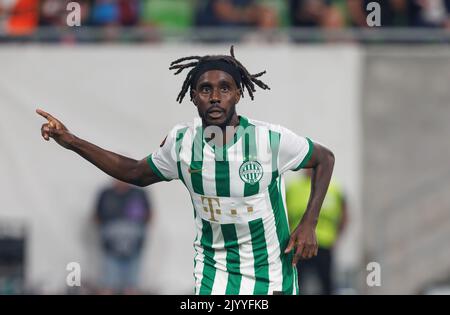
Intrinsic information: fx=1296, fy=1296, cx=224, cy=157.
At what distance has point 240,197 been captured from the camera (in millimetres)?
8531

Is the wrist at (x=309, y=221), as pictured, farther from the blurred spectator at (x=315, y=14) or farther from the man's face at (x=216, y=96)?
the blurred spectator at (x=315, y=14)

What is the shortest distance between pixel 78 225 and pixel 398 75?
4.16 metres

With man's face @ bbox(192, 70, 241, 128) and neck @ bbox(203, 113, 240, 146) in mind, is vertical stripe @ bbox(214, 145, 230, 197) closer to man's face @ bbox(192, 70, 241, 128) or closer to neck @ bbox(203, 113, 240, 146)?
neck @ bbox(203, 113, 240, 146)

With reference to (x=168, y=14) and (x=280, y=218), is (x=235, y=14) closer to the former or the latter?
(x=168, y=14)

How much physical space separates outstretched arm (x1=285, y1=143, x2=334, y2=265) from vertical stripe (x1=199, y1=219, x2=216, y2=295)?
527 millimetres

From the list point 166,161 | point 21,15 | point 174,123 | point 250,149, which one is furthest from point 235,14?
point 250,149

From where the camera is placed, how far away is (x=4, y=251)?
1505 cm

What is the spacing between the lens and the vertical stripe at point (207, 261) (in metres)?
8.66

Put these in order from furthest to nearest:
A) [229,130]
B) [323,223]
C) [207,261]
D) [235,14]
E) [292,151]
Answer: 1. [235,14]
2. [323,223]
3. [207,261]
4. [292,151]
5. [229,130]

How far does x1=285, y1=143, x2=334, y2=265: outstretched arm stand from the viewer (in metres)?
8.44

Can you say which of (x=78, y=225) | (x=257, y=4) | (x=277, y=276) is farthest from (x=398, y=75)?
(x=277, y=276)

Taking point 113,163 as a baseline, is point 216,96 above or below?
above

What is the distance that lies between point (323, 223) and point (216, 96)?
6.57m

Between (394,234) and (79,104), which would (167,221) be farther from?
(394,234)
